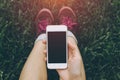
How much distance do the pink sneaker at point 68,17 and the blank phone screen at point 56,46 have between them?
0.44 meters

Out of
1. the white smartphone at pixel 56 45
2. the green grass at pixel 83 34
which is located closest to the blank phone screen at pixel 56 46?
the white smartphone at pixel 56 45

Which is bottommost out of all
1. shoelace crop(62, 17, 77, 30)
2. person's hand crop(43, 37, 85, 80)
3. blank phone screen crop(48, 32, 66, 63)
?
person's hand crop(43, 37, 85, 80)

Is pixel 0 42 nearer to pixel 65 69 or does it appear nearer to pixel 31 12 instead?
pixel 31 12

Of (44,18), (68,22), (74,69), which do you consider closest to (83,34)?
(68,22)

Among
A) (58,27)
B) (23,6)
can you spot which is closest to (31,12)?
(23,6)

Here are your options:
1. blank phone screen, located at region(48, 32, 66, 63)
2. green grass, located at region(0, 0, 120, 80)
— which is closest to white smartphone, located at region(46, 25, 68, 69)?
blank phone screen, located at region(48, 32, 66, 63)

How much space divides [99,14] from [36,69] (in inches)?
32.0

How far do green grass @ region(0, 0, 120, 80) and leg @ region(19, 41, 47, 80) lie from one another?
277 mm

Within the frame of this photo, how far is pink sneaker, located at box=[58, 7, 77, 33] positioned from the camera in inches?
140

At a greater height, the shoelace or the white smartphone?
the shoelace

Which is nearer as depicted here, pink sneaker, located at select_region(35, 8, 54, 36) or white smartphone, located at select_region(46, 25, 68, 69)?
white smartphone, located at select_region(46, 25, 68, 69)

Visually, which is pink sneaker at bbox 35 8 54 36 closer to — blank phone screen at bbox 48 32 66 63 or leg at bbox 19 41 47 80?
leg at bbox 19 41 47 80

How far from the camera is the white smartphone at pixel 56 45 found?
3090mm

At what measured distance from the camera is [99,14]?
3637mm
